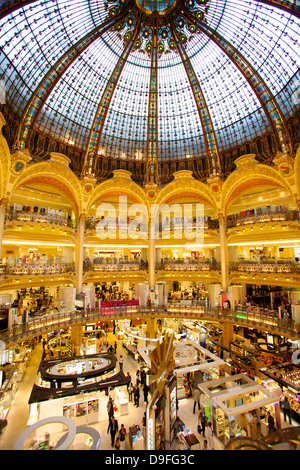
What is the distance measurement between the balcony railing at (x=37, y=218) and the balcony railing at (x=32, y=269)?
13.7 ft

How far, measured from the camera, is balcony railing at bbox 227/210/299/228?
23956mm

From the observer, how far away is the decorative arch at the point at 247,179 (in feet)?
85.2

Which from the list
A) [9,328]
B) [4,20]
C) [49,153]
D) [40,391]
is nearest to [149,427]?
[40,391]

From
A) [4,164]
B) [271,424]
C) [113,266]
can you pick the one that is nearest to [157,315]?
[113,266]

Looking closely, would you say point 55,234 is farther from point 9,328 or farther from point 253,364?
point 253,364

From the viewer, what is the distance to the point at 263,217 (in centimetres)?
2559

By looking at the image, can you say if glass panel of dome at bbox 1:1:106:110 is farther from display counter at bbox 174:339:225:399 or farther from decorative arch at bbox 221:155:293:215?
display counter at bbox 174:339:225:399

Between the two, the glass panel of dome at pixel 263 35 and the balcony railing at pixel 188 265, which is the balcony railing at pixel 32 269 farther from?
the glass panel of dome at pixel 263 35

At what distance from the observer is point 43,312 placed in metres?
23.4

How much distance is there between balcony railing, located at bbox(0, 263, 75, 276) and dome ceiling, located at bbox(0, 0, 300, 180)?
1140 cm

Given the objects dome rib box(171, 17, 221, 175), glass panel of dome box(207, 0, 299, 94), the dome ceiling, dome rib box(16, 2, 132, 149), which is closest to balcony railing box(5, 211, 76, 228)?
→ dome rib box(16, 2, 132, 149)

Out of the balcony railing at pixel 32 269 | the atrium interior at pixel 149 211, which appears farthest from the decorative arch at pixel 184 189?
the balcony railing at pixel 32 269

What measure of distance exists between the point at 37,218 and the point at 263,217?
22669 mm

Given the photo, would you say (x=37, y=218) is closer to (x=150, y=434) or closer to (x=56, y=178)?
(x=56, y=178)
